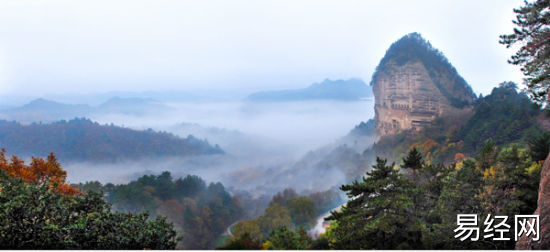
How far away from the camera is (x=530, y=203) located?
434 inches

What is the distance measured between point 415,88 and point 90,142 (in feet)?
317

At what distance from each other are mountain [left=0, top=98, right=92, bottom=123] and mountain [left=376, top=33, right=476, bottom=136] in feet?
360

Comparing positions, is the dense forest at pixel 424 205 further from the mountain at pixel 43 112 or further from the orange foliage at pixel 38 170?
the mountain at pixel 43 112

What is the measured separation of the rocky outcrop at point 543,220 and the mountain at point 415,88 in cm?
5742

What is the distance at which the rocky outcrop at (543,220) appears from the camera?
764 centimetres

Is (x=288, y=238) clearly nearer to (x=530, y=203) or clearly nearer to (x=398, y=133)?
(x=530, y=203)

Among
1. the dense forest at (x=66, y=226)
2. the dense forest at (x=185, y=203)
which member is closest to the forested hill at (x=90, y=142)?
the dense forest at (x=185, y=203)

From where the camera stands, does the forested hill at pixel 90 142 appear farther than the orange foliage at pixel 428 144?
Yes

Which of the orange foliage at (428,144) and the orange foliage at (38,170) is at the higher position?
the orange foliage at (38,170)

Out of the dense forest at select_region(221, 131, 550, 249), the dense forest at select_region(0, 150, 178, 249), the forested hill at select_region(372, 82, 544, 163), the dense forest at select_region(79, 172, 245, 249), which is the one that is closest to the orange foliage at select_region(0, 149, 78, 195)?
the dense forest at select_region(0, 150, 178, 249)

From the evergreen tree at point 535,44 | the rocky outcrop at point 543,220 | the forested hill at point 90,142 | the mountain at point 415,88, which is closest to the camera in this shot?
the rocky outcrop at point 543,220

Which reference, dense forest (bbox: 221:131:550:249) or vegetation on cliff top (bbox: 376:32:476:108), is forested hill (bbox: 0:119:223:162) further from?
dense forest (bbox: 221:131:550:249)

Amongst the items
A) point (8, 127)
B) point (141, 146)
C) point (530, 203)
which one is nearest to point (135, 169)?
point (141, 146)

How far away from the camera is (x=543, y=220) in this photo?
25.9 ft
